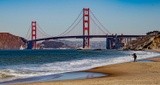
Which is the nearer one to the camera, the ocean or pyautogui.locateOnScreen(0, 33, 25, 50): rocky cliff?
the ocean

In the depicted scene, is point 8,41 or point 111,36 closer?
point 111,36

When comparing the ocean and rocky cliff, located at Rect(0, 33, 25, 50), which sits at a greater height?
rocky cliff, located at Rect(0, 33, 25, 50)

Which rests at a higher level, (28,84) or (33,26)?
(33,26)

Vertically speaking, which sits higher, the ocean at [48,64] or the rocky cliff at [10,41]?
the rocky cliff at [10,41]

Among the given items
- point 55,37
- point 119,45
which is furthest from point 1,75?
point 119,45

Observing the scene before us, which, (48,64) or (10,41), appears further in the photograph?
(10,41)

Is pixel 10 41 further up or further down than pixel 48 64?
further up

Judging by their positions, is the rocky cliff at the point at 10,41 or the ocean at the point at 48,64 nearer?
the ocean at the point at 48,64

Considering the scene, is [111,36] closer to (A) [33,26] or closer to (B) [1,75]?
(A) [33,26]
